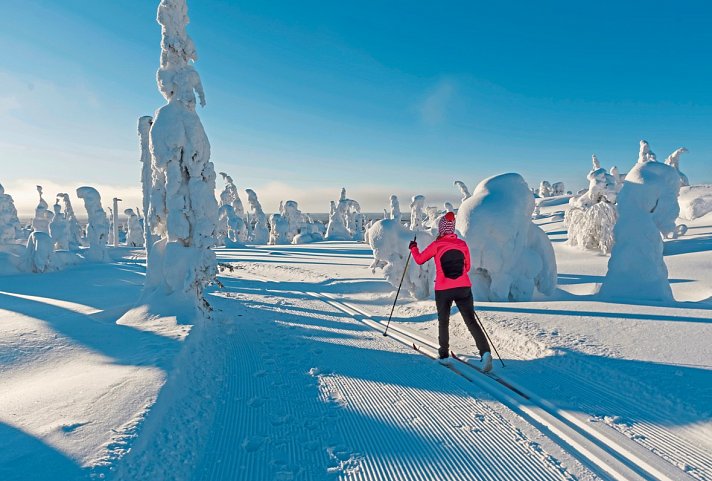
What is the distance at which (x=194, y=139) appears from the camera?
9078mm

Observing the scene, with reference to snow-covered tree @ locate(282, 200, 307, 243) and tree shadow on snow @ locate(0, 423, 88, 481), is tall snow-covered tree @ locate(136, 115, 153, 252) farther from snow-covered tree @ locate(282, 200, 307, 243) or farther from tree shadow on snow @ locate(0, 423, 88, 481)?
snow-covered tree @ locate(282, 200, 307, 243)

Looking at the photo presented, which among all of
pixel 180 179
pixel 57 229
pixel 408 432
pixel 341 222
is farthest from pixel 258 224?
pixel 408 432

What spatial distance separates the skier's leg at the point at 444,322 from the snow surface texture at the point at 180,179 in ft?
19.7

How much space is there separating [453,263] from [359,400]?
8.02ft

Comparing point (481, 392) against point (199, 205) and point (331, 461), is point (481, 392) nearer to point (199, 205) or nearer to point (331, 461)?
point (331, 461)

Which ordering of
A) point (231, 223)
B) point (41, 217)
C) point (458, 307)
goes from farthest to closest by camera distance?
1. point (231, 223)
2. point (41, 217)
3. point (458, 307)

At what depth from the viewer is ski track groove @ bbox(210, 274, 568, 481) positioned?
2.75 meters

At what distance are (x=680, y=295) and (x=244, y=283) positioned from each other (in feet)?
57.6

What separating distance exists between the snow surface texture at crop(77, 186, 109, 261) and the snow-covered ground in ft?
83.0

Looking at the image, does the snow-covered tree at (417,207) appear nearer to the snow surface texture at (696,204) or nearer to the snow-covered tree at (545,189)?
the snow surface texture at (696,204)

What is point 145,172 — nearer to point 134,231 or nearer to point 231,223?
point 231,223

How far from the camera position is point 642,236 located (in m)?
9.98

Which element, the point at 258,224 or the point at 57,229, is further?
the point at 258,224

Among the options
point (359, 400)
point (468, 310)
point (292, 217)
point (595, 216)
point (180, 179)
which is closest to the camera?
point (359, 400)
